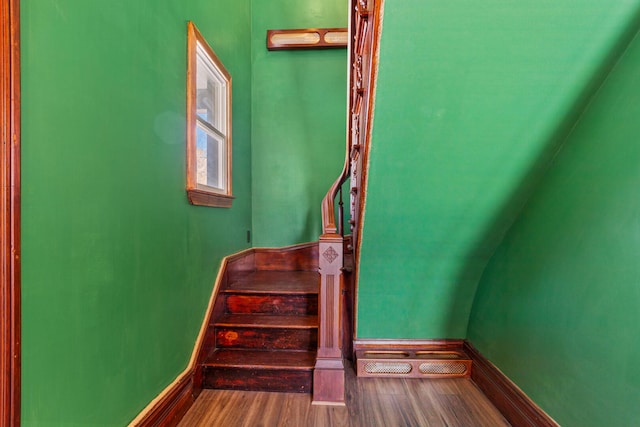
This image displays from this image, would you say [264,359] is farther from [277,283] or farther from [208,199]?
[208,199]

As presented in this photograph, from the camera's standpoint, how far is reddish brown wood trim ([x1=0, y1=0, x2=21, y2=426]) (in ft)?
2.53

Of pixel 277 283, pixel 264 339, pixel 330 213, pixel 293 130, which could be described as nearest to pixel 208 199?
pixel 330 213

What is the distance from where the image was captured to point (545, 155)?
1.40 m

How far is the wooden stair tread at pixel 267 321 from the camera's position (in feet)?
6.82

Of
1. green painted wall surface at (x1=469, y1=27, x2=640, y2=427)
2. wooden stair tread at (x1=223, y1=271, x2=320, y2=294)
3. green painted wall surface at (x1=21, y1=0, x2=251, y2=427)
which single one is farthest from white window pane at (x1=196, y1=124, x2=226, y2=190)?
green painted wall surface at (x1=469, y1=27, x2=640, y2=427)

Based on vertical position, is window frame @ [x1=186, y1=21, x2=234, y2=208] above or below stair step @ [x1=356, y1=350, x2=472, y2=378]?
above

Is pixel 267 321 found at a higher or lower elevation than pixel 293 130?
lower

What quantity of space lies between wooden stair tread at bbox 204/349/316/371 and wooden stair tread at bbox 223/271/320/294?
0.44 metres

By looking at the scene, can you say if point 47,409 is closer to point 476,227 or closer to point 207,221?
point 207,221

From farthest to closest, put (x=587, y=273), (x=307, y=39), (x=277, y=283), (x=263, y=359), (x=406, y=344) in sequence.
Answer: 1. (x=307, y=39)
2. (x=277, y=283)
3. (x=406, y=344)
4. (x=263, y=359)
5. (x=587, y=273)

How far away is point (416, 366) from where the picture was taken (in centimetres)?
212

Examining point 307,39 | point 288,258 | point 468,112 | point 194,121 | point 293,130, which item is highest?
point 307,39

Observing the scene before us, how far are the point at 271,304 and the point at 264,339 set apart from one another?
0.28m

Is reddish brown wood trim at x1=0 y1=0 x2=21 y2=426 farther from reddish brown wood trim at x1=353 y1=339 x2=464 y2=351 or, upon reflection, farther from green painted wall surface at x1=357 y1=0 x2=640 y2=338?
reddish brown wood trim at x1=353 y1=339 x2=464 y2=351
